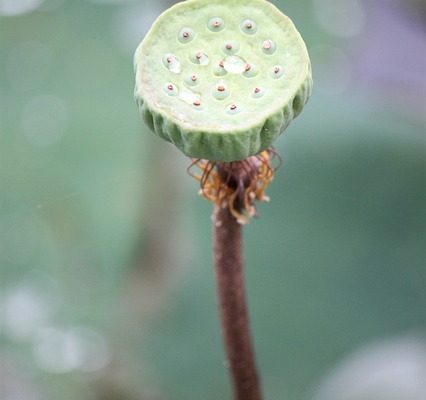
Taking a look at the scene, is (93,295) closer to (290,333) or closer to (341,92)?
(290,333)

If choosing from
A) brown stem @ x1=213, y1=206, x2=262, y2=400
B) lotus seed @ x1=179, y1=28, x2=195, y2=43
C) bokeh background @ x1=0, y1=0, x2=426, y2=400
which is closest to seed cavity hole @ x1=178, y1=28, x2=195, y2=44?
lotus seed @ x1=179, y1=28, x2=195, y2=43

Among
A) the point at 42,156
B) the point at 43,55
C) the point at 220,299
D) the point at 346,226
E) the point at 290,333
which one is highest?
the point at 43,55

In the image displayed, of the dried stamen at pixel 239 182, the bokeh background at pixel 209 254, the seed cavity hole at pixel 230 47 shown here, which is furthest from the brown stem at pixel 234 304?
the bokeh background at pixel 209 254

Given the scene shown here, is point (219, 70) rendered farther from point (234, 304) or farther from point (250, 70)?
point (234, 304)

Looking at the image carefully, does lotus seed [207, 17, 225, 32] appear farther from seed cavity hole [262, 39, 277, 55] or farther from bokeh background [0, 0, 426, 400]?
bokeh background [0, 0, 426, 400]

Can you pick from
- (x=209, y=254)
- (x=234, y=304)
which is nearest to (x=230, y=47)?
(x=234, y=304)

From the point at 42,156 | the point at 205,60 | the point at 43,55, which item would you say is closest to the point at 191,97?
the point at 205,60

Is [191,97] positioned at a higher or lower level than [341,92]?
lower
